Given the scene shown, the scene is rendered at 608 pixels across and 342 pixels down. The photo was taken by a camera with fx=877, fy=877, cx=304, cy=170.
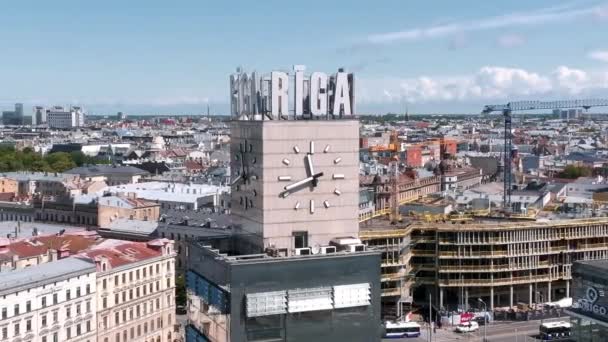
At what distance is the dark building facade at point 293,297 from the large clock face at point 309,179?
341 cm

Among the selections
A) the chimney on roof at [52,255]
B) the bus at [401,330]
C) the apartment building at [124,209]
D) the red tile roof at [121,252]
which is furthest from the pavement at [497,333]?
the apartment building at [124,209]

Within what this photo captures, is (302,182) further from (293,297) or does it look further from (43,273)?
(43,273)

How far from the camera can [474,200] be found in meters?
156

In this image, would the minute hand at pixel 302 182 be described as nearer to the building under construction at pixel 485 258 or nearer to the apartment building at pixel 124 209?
the building under construction at pixel 485 258

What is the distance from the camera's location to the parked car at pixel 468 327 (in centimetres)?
10819

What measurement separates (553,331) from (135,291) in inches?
1923

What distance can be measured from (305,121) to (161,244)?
57973 mm

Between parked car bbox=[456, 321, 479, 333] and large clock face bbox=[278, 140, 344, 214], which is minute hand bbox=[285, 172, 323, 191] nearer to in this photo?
large clock face bbox=[278, 140, 344, 214]

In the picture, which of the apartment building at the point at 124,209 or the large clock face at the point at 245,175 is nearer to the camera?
the large clock face at the point at 245,175

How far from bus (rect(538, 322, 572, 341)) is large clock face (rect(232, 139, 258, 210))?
62.7 meters

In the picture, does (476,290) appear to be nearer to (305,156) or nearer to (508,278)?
(508,278)

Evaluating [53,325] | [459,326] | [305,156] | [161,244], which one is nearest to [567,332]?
[459,326]

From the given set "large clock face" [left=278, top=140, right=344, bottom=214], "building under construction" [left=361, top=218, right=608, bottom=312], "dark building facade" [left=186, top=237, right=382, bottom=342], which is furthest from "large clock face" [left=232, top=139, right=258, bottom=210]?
"building under construction" [left=361, top=218, right=608, bottom=312]

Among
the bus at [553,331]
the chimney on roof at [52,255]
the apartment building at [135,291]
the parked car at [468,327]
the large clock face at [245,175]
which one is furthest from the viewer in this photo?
the parked car at [468,327]
